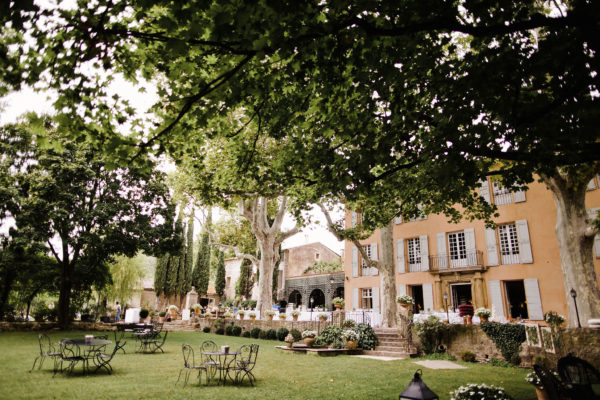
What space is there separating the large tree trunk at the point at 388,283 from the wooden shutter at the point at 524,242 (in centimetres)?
701

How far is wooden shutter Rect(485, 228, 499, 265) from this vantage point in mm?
18266

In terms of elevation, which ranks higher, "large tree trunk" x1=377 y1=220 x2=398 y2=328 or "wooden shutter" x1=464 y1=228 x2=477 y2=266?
"wooden shutter" x1=464 y1=228 x2=477 y2=266

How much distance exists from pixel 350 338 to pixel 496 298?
886 centimetres

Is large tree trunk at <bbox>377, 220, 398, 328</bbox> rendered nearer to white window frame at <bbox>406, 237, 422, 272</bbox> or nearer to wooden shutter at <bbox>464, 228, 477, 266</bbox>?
wooden shutter at <bbox>464, 228, 477, 266</bbox>

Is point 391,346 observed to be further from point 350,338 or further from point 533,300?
point 533,300

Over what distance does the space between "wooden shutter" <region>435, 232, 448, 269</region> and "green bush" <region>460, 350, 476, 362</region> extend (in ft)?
26.9

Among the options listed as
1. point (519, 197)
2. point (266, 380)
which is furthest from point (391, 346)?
point (519, 197)

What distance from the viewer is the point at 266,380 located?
333 inches

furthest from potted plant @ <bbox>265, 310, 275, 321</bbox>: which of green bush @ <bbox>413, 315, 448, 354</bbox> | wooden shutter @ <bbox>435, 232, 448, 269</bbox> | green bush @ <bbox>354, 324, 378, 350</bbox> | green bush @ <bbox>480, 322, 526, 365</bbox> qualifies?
green bush @ <bbox>480, 322, 526, 365</bbox>

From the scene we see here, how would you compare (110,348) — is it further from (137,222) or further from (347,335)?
(347,335)

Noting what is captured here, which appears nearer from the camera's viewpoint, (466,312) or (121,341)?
(466,312)

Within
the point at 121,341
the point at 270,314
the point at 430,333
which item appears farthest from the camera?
the point at 270,314

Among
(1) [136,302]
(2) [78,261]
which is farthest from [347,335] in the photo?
(1) [136,302]

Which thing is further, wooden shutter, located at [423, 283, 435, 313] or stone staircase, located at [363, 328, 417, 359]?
wooden shutter, located at [423, 283, 435, 313]
